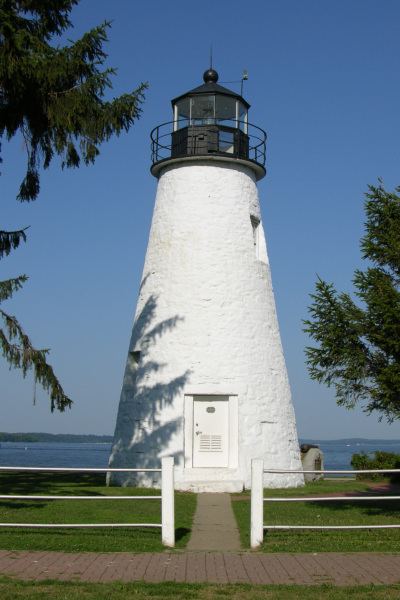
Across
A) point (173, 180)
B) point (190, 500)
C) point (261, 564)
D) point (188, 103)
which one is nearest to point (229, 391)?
point (190, 500)

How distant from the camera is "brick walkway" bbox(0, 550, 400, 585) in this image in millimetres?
8102

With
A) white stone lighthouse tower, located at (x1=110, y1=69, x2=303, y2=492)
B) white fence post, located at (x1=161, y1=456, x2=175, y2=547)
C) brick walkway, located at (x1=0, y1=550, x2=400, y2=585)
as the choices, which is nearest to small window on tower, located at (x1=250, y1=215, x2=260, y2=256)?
white stone lighthouse tower, located at (x1=110, y1=69, x2=303, y2=492)

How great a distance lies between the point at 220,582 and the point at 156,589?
814 millimetres

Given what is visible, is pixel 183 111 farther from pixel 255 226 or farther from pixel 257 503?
pixel 257 503

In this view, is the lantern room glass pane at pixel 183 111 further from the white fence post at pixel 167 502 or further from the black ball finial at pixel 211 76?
the white fence post at pixel 167 502

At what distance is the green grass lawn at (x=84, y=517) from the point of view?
9.80m

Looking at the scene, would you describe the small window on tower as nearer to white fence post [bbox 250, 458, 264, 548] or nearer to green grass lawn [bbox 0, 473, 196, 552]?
green grass lawn [bbox 0, 473, 196, 552]

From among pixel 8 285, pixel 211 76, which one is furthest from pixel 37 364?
pixel 211 76

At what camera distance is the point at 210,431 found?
18.3 metres

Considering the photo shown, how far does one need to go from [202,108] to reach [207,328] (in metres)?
6.33

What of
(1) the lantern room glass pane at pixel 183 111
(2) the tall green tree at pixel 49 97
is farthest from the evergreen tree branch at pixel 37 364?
(1) the lantern room glass pane at pixel 183 111

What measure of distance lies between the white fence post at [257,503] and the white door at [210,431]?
8.29 meters

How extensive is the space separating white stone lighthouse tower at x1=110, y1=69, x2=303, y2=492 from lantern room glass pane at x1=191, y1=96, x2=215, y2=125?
0.04 metres

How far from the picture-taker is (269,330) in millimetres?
19500
